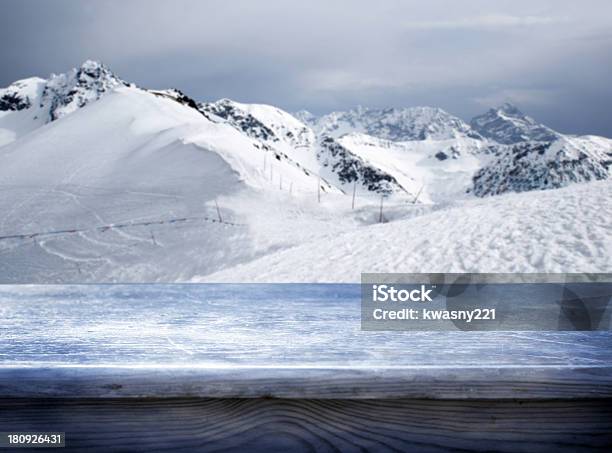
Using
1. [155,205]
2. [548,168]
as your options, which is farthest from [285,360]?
[548,168]

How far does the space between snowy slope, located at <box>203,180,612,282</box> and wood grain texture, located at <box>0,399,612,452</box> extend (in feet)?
24.3

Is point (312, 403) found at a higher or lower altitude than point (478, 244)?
higher

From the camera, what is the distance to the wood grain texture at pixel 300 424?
916 mm

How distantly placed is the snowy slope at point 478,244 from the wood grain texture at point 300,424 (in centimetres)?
742

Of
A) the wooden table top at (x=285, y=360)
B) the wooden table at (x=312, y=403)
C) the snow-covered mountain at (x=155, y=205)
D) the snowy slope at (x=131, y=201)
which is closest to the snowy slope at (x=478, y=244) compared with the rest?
the snow-covered mountain at (x=155, y=205)

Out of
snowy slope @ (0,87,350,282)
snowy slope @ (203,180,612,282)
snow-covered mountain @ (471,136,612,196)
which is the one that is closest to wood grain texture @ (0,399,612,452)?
snowy slope @ (203,180,612,282)

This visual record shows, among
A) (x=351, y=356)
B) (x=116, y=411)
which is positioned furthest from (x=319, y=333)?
(x=116, y=411)

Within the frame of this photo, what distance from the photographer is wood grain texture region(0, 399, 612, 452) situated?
3.00 ft

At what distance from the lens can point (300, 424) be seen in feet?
3.05

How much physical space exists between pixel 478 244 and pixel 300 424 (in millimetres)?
9086

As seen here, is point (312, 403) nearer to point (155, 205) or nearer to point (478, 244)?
point (478, 244)

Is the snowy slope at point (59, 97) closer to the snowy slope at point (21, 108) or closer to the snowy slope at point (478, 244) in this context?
the snowy slope at point (21, 108)

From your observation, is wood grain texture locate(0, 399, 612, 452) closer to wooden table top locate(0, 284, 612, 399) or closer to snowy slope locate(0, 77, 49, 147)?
wooden table top locate(0, 284, 612, 399)

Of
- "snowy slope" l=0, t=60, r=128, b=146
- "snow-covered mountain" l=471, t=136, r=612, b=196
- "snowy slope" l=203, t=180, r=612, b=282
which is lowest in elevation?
"snowy slope" l=203, t=180, r=612, b=282
